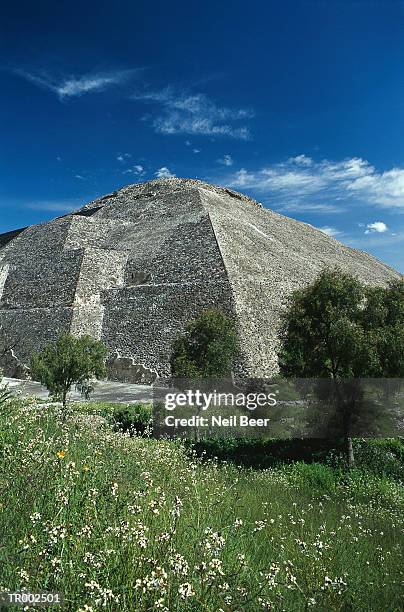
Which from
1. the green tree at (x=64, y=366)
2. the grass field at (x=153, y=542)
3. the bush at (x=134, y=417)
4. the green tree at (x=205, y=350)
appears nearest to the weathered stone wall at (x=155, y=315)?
the green tree at (x=205, y=350)

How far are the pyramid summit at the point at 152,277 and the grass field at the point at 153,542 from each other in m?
14.8

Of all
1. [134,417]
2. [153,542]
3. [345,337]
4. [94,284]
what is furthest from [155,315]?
[153,542]

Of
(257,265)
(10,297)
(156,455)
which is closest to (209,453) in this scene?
(156,455)

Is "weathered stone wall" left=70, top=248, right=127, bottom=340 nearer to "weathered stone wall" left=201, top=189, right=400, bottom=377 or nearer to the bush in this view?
"weathered stone wall" left=201, top=189, right=400, bottom=377

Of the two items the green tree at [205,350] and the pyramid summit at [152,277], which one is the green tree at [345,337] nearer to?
the green tree at [205,350]

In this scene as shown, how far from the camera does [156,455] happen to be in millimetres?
7184

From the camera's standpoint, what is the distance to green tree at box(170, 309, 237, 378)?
16.1 meters

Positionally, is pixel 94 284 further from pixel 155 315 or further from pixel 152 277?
pixel 155 315

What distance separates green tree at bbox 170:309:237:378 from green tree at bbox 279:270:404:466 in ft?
8.99

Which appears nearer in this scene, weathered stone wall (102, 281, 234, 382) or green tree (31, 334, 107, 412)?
green tree (31, 334, 107, 412)

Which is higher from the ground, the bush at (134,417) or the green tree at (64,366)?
the green tree at (64,366)

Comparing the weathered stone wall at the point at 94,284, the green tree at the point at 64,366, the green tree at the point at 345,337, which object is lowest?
the green tree at the point at 64,366

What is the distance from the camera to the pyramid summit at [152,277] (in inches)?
983

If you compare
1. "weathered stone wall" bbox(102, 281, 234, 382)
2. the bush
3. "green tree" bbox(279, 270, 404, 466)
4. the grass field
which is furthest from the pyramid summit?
the grass field
